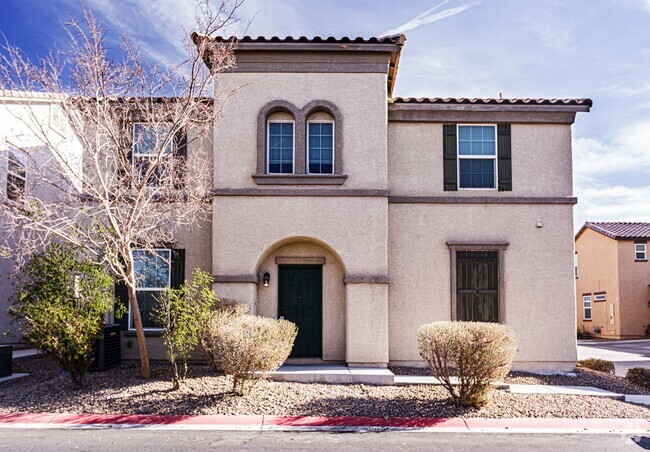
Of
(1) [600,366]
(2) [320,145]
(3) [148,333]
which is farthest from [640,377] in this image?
(3) [148,333]

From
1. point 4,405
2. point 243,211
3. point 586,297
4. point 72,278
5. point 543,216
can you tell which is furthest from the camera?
point 586,297

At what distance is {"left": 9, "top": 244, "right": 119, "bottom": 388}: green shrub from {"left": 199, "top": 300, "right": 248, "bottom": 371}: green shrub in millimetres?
2080

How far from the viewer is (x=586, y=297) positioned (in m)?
36.5

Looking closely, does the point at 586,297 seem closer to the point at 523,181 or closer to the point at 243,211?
the point at 523,181

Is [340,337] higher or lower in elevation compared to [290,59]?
lower

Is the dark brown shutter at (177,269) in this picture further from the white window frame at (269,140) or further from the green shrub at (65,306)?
the white window frame at (269,140)

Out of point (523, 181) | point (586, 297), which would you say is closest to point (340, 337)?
point (523, 181)

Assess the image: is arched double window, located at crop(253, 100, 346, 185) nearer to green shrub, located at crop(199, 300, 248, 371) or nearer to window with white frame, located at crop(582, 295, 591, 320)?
green shrub, located at crop(199, 300, 248, 371)

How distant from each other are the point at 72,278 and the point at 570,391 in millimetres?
10292

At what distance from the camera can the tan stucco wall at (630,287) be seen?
105ft

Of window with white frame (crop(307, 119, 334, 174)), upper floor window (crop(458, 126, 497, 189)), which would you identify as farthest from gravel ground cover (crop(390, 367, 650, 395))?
window with white frame (crop(307, 119, 334, 174))

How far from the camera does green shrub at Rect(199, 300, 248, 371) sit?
1095 cm

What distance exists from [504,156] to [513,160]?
0.25 metres

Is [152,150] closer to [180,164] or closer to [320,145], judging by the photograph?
A: [180,164]
